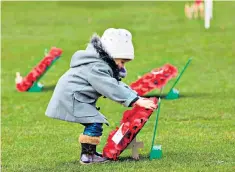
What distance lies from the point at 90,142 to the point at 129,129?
1.19ft

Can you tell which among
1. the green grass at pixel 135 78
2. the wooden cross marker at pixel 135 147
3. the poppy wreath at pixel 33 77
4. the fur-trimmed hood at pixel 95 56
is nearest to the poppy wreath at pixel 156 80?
the green grass at pixel 135 78

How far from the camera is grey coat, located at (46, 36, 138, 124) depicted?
291 inches

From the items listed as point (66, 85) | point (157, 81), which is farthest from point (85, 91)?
point (157, 81)

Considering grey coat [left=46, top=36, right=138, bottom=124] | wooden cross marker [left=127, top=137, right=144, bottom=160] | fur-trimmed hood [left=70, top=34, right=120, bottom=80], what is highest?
fur-trimmed hood [left=70, top=34, right=120, bottom=80]

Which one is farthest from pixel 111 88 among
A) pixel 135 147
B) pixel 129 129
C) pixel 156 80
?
pixel 156 80

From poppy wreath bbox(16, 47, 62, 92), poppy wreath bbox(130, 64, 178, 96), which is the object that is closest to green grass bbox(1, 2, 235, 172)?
poppy wreath bbox(16, 47, 62, 92)

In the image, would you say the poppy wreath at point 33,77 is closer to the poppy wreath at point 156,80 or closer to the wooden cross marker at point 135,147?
the poppy wreath at point 156,80

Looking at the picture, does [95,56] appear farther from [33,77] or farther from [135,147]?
[33,77]

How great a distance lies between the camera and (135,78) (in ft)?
46.2

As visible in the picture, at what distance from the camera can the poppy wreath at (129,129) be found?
7.57 metres

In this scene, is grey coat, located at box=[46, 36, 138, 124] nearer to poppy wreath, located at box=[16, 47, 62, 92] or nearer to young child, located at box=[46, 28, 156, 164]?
young child, located at box=[46, 28, 156, 164]

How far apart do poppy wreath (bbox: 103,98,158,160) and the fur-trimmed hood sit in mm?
367

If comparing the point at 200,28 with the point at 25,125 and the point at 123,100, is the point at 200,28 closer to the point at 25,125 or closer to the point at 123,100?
the point at 25,125

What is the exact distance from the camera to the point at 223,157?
25.4 feet
